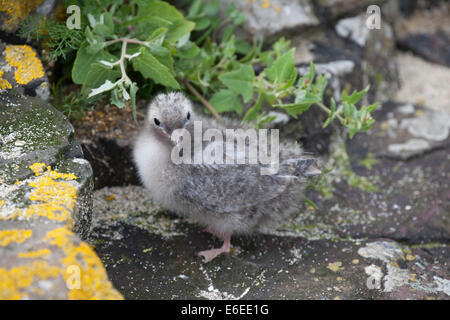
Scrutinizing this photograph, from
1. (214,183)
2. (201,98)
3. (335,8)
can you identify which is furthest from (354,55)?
(214,183)

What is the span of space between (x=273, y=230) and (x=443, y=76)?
263cm

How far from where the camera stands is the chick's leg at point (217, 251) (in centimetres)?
309

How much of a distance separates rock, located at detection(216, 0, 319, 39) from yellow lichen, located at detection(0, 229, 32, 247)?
2779mm

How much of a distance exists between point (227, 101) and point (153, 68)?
717 mm

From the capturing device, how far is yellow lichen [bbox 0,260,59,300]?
77.0 inches

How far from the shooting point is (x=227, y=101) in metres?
3.62

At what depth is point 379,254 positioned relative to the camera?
3.09 m

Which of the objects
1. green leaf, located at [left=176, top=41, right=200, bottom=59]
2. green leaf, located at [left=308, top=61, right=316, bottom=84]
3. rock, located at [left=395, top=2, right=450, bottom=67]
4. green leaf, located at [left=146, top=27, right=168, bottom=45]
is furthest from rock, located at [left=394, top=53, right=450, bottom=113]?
green leaf, located at [left=146, top=27, right=168, bottom=45]

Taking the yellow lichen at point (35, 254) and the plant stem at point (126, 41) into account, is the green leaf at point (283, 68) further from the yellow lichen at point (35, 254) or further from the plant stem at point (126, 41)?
the yellow lichen at point (35, 254)

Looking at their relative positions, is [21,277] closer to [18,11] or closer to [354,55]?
[18,11]

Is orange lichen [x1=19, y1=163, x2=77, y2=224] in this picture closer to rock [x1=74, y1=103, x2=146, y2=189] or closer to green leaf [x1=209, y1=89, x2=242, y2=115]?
rock [x1=74, y1=103, x2=146, y2=189]

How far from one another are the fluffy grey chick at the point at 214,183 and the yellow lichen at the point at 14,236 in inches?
44.6

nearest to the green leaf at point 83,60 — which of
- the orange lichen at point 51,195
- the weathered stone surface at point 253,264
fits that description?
the orange lichen at point 51,195

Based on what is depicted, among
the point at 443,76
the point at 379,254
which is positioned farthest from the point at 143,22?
the point at 443,76
